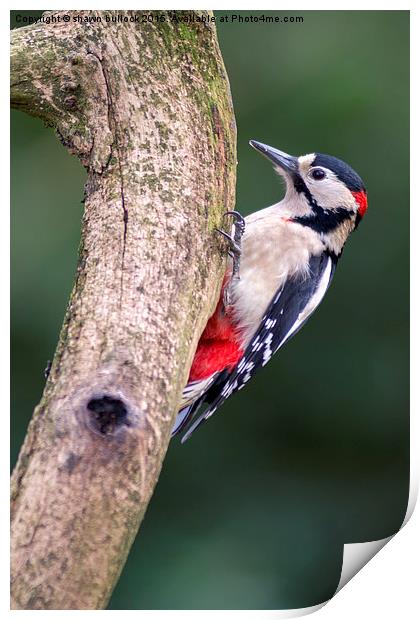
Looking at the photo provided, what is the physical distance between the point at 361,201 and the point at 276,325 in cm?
51

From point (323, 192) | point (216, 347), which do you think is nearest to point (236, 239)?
point (216, 347)

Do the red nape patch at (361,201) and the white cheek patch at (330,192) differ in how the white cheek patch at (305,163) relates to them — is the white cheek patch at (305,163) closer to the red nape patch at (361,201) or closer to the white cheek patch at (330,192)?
the white cheek patch at (330,192)

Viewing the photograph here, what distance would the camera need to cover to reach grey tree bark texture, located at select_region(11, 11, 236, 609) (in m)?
1.65

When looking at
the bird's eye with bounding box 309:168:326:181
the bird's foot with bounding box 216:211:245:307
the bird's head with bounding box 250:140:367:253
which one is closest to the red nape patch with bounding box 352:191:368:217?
the bird's head with bounding box 250:140:367:253

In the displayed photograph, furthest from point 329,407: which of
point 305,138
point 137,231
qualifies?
point 137,231

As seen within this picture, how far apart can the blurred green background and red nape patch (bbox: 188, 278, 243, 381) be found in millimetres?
418

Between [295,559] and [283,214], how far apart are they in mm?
1117

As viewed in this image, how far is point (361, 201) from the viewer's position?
2.79 metres

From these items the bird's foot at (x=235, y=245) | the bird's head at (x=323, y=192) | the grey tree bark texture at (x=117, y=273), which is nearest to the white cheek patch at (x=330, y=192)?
the bird's head at (x=323, y=192)

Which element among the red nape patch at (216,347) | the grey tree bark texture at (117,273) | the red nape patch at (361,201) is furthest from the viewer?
the red nape patch at (361,201)

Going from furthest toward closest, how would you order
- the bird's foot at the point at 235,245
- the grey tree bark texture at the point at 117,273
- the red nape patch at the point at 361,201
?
the red nape patch at the point at 361,201, the bird's foot at the point at 235,245, the grey tree bark texture at the point at 117,273

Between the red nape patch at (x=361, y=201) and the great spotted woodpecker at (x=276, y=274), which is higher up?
the red nape patch at (x=361, y=201)

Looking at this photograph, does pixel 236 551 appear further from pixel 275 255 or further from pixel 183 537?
pixel 275 255

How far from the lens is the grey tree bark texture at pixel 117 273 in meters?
1.65
